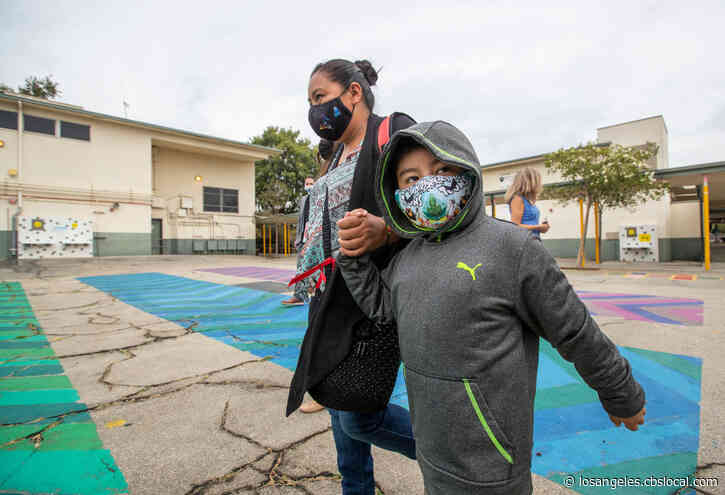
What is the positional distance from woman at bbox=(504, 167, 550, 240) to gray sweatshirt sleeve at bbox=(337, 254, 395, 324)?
10.5 feet

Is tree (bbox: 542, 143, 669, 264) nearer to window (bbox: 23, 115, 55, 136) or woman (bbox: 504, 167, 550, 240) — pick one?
woman (bbox: 504, 167, 550, 240)

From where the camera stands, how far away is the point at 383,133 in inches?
47.1

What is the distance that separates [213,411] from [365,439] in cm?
147

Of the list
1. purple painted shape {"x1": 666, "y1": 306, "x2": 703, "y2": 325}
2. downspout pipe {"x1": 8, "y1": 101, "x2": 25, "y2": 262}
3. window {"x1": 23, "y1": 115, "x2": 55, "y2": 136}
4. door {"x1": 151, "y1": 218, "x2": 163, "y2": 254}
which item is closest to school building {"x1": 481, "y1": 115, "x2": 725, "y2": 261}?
purple painted shape {"x1": 666, "y1": 306, "x2": 703, "y2": 325}

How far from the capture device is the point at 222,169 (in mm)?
21609

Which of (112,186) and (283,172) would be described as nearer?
(112,186)

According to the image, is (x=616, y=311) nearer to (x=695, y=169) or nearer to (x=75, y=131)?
(x=695, y=169)

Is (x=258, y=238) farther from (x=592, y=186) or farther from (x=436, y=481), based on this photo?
(x=436, y=481)

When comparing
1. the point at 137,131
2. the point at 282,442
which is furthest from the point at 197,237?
the point at 282,442

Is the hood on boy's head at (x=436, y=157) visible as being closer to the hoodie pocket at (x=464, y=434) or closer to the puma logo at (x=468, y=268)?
the puma logo at (x=468, y=268)

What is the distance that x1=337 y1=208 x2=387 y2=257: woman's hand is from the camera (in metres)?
1.01

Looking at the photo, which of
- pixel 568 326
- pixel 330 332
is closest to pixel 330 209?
pixel 330 332

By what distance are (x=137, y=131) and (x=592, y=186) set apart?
63.4ft

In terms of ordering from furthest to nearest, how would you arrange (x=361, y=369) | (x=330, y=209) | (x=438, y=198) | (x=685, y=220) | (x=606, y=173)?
(x=685, y=220) < (x=606, y=173) < (x=330, y=209) < (x=361, y=369) < (x=438, y=198)
